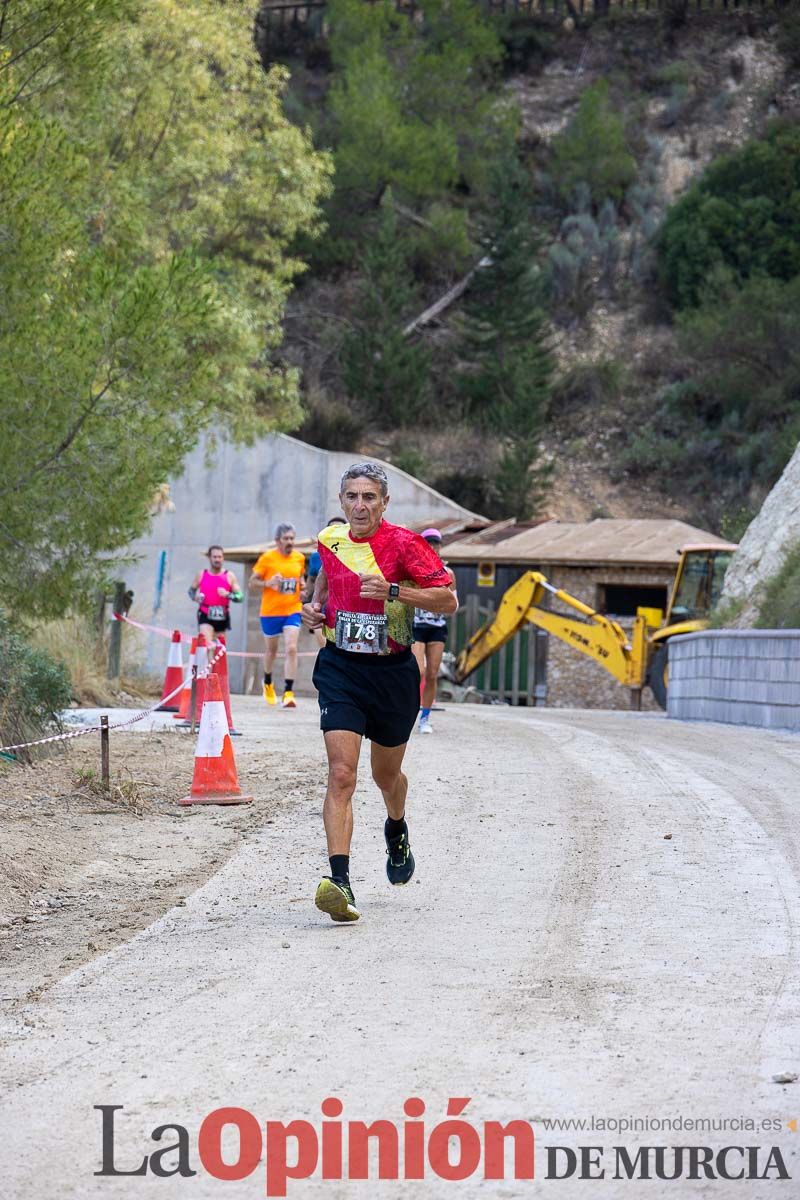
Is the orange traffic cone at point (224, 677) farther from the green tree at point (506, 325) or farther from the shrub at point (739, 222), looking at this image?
the shrub at point (739, 222)

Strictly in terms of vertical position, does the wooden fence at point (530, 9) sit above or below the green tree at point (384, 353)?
above

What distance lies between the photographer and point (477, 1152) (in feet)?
14.2

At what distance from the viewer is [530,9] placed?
252ft

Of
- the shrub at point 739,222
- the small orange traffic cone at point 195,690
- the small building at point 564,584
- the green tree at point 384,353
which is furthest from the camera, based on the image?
the shrub at point 739,222

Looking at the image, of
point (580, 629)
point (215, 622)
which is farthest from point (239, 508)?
point (215, 622)

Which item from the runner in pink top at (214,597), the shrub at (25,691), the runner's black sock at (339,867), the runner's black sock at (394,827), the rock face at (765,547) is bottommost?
the runner's black sock at (339,867)

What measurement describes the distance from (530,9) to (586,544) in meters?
46.0

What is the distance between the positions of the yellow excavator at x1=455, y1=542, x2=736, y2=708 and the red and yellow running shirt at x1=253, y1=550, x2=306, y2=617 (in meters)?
11.5

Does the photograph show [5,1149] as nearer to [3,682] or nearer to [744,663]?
[3,682]

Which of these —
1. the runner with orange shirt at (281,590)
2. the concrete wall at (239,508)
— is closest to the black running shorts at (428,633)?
the runner with orange shirt at (281,590)

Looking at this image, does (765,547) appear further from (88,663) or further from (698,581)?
(88,663)

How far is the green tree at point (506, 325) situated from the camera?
52.5 meters

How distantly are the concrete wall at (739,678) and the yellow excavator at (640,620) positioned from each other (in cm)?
541

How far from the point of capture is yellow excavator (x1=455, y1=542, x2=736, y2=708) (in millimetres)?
29792
